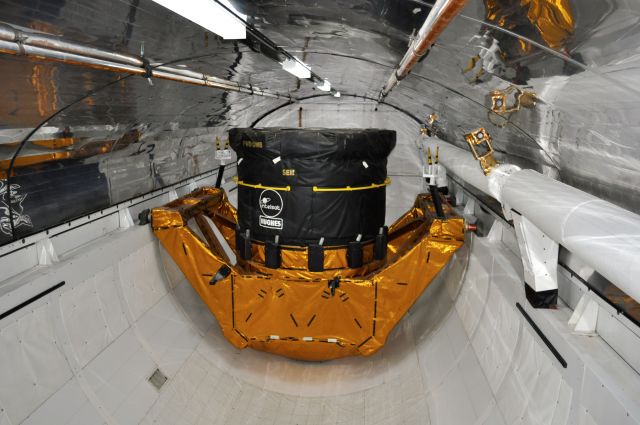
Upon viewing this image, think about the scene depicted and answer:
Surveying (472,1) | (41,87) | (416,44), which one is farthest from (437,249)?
(41,87)

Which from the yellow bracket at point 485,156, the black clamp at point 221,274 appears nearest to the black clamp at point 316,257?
the black clamp at point 221,274

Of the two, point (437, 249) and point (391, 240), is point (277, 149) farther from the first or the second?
point (391, 240)

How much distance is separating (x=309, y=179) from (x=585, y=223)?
273 cm

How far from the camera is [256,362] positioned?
5164 mm

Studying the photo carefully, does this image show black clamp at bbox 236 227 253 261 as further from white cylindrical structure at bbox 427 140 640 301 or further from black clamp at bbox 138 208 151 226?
white cylindrical structure at bbox 427 140 640 301

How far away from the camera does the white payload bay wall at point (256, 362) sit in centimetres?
287

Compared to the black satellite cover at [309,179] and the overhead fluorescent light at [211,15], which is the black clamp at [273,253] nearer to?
the black satellite cover at [309,179]

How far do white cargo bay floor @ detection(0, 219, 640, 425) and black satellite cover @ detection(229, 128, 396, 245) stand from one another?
4.33 ft

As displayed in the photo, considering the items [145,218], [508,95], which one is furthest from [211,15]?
[145,218]

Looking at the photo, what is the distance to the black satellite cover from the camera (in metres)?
4.44

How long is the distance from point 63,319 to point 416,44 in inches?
131

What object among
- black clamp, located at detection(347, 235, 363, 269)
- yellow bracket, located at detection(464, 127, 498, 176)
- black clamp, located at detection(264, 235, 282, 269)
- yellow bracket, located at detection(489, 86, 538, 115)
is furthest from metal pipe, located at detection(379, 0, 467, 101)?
black clamp, located at detection(264, 235, 282, 269)

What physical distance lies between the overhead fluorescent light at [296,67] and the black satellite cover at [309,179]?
1084 millimetres

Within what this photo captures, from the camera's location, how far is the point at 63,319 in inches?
145
